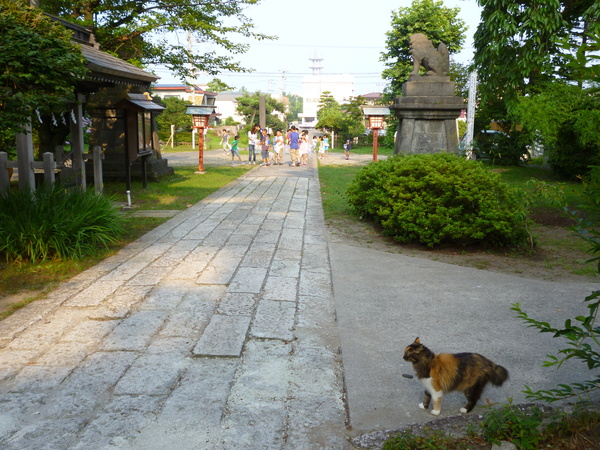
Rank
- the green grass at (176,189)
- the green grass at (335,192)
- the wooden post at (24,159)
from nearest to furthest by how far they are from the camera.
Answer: the wooden post at (24,159)
the green grass at (335,192)
the green grass at (176,189)

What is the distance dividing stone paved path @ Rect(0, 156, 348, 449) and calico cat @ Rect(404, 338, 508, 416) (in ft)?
1.80

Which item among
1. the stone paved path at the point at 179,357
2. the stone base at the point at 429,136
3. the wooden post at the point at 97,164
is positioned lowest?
the stone paved path at the point at 179,357

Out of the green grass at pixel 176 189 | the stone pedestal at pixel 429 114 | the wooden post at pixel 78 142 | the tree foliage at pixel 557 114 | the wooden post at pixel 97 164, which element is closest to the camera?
the wooden post at pixel 78 142

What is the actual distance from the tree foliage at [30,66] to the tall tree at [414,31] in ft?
101

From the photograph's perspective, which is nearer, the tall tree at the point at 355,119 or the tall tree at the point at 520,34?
the tall tree at the point at 520,34

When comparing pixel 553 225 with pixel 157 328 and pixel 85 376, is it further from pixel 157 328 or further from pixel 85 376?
pixel 85 376

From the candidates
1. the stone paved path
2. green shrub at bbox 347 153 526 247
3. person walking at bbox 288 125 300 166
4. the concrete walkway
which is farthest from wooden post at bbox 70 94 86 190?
person walking at bbox 288 125 300 166

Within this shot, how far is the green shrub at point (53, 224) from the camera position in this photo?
6715mm

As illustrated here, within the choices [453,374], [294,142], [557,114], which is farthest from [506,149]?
[453,374]

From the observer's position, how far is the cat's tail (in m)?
3.31

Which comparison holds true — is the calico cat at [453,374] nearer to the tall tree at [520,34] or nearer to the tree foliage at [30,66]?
the tree foliage at [30,66]

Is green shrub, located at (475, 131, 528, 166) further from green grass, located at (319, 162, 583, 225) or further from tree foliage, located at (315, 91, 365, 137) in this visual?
tree foliage, located at (315, 91, 365, 137)

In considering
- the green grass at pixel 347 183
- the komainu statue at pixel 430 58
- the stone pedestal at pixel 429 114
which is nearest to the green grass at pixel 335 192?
the green grass at pixel 347 183

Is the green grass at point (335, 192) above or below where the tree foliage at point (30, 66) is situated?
below
